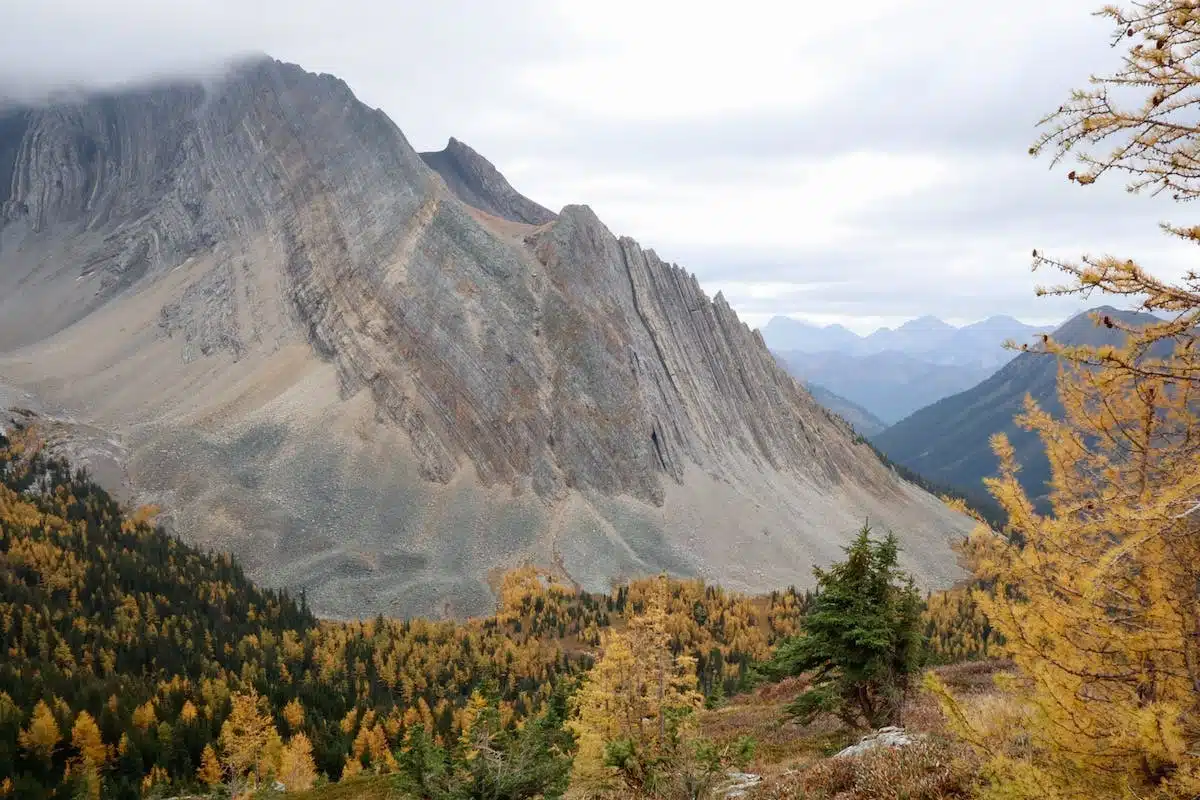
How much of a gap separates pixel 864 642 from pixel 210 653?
97.3 meters

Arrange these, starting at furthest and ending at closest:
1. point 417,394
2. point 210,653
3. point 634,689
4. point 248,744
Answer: point 417,394 < point 210,653 < point 248,744 < point 634,689

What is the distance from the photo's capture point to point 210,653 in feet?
310

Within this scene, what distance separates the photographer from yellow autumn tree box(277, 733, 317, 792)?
6309 cm

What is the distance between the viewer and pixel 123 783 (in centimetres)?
6681

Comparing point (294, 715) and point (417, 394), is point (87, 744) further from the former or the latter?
point (417, 394)

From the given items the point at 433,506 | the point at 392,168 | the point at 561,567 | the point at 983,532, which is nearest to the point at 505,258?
the point at 392,168

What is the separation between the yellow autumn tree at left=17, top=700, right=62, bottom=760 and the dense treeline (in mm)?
192

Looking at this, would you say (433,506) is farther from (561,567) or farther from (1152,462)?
(1152,462)

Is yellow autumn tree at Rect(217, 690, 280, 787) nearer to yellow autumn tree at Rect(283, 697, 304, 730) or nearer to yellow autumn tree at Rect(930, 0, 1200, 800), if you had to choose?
yellow autumn tree at Rect(283, 697, 304, 730)

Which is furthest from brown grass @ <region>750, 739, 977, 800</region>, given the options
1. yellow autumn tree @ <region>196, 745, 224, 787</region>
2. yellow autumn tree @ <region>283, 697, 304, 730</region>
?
yellow autumn tree @ <region>283, 697, 304, 730</region>

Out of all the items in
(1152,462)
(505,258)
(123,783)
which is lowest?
(123,783)

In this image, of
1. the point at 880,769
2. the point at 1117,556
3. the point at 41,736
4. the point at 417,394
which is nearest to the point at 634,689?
the point at 880,769

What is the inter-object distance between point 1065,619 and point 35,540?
134 metres

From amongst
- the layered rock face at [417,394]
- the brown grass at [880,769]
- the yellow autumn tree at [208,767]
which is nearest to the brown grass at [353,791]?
the brown grass at [880,769]
